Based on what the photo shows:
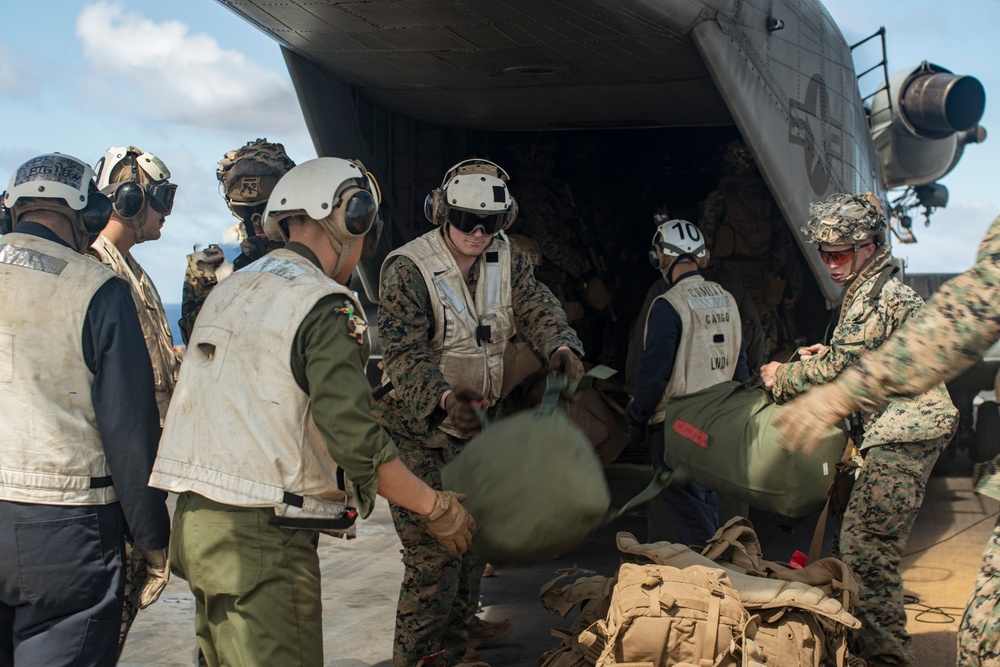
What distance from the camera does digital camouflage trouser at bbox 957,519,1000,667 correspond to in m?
2.25

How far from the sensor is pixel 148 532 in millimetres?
2881

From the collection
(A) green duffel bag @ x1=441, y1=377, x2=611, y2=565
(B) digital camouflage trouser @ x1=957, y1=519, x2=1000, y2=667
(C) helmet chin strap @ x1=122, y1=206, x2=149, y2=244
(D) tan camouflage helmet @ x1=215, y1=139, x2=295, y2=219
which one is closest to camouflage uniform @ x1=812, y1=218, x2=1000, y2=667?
(B) digital camouflage trouser @ x1=957, y1=519, x2=1000, y2=667

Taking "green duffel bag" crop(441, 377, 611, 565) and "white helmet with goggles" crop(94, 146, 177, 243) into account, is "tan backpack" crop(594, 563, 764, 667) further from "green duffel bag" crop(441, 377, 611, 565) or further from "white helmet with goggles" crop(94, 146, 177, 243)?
"white helmet with goggles" crop(94, 146, 177, 243)

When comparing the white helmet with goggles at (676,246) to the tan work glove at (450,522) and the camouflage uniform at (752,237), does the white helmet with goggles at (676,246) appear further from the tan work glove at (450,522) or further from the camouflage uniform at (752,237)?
the tan work glove at (450,522)

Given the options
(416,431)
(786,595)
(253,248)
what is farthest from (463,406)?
(253,248)

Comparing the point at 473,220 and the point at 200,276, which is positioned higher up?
the point at 473,220

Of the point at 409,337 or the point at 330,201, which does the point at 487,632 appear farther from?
the point at 330,201

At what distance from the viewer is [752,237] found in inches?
272

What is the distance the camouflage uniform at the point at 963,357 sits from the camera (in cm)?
225

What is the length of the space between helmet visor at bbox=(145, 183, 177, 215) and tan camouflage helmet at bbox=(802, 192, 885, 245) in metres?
2.63

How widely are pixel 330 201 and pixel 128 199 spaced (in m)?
1.60

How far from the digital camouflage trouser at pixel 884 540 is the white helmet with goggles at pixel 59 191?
9.29 feet

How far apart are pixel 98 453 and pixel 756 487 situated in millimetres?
2251

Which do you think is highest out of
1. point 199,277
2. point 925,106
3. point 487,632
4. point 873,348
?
point 925,106
